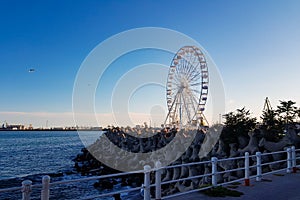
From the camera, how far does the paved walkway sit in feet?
21.0

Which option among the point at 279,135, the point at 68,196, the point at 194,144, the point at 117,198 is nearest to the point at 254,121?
the point at 279,135

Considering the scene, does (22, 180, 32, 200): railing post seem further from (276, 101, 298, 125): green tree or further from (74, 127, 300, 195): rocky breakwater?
(276, 101, 298, 125): green tree

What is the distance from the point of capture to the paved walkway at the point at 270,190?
6406mm

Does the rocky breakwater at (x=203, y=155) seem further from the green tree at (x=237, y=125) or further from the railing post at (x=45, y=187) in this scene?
the railing post at (x=45, y=187)

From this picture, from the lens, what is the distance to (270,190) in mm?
7176

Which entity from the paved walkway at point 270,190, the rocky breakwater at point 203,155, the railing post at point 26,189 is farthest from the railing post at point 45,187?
the rocky breakwater at point 203,155

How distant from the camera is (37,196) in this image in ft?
50.0

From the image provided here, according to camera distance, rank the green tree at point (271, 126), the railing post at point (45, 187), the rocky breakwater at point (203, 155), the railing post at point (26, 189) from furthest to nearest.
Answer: the green tree at point (271, 126)
the rocky breakwater at point (203, 155)
the railing post at point (45, 187)
the railing post at point (26, 189)

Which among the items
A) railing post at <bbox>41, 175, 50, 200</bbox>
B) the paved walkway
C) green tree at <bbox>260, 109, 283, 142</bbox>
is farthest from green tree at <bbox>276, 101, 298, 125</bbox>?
railing post at <bbox>41, 175, 50, 200</bbox>

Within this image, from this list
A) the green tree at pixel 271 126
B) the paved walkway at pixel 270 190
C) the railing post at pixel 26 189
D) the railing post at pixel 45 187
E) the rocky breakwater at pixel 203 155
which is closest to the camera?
the railing post at pixel 26 189

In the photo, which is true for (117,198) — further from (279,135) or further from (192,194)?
(279,135)

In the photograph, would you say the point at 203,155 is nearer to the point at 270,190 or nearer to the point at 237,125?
the point at 237,125

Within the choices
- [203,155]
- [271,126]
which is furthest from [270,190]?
[271,126]

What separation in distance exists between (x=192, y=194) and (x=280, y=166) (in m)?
6.86
